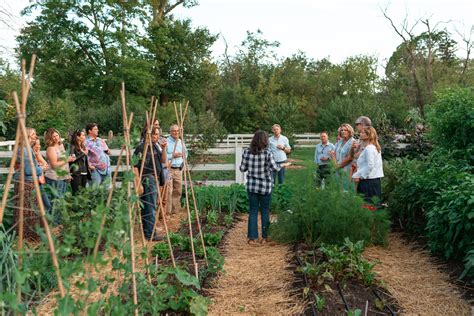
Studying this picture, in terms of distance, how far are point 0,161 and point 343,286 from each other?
9.96m

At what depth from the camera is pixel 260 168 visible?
21.7ft

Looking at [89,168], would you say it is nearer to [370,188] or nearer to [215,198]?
[215,198]

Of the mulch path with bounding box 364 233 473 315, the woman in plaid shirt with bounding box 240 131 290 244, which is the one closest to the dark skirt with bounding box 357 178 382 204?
the mulch path with bounding box 364 233 473 315

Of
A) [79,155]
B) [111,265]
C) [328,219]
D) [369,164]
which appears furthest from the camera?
[79,155]

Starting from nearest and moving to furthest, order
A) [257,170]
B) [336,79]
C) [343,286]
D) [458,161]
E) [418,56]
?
1. [343,286]
2. [257,170]
3. [458,161]
4. [418,56]
5. [336,79]

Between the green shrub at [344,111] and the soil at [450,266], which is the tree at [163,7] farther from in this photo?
the soil at [450,266]

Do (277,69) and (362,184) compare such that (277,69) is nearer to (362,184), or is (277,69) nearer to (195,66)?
(195,66)

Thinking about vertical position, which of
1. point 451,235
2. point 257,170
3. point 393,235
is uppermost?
point 257,170

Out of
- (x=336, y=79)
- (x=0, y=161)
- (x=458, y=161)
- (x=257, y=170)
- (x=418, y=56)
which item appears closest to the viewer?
(x=257, y=170)

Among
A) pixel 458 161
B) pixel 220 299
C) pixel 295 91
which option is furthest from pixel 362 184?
pixel 295 91

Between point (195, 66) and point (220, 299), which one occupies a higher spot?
point (195, 66)

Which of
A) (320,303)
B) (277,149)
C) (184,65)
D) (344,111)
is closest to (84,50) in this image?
(184,65)

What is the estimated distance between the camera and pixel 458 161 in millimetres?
7305

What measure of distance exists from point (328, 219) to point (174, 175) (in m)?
3.36
